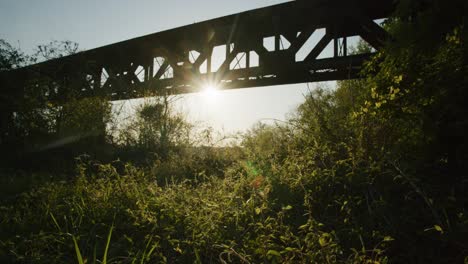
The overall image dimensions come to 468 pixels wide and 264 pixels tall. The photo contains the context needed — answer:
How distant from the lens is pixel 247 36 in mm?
8164

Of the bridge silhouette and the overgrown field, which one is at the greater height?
the bridge silhouette

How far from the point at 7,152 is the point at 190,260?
916cm

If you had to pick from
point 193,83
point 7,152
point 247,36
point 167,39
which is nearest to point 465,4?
point 247,36

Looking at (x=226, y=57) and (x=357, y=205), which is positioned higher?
(x=226, y=57)

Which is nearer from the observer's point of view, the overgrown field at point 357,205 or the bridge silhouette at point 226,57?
the overgrown field at point 357,205

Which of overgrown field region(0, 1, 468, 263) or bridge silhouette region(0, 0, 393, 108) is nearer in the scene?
overgrown field region(0, 1, 468, 263)

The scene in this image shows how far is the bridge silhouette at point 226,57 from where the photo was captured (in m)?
6.84

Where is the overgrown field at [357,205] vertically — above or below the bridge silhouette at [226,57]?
below

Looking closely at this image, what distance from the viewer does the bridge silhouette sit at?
6.84m

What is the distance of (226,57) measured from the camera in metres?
8.38

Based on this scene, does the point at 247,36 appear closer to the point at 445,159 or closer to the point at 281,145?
the point at 281,145

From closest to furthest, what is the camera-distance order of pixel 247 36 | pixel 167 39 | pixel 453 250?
pixel 453 250, pixel 247 36, pixel 167 39

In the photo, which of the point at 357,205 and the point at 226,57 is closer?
the point at 357,205

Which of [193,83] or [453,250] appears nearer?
[453,250]
